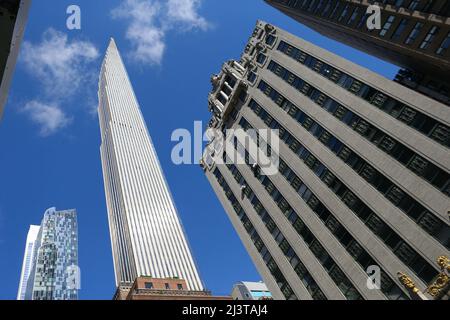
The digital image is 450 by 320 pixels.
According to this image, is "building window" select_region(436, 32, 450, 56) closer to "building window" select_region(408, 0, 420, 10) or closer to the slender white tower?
"building window" select_region(408, 0, 420, 10)

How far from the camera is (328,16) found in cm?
6512

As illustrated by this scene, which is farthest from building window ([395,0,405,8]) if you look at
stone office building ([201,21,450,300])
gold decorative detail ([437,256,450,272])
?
→ gold decorative detail ([437,256,450,272])

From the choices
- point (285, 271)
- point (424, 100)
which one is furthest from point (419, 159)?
point (285, 271)

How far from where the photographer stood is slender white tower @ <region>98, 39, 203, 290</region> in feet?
441

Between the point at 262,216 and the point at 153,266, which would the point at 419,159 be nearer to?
the point at 262,216

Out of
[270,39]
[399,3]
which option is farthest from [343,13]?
[270,39]

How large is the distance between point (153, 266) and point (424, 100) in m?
112

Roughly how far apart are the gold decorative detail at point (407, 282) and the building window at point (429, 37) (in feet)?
95.7

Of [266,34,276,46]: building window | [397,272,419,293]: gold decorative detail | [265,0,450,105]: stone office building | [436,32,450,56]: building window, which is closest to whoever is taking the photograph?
[397,272,419,293]: gold decorative detail

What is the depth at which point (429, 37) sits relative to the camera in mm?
47875

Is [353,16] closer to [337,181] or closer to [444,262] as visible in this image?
[337,181]

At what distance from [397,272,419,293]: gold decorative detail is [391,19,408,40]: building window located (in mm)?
32398

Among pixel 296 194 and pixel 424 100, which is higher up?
pixel 296 194

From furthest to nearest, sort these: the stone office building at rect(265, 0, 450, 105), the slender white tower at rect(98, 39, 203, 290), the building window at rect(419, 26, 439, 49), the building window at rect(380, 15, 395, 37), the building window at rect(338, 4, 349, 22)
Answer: the slender white tower at rect(98, 39, 203, 290) → the building window at rect(338, 4, 349, 22) → the building window at rect(380, 15, 395, 37) → the building window at rect(419, 26, 439, 49) → the stone office building at rect(265, 0, 450, 105)
